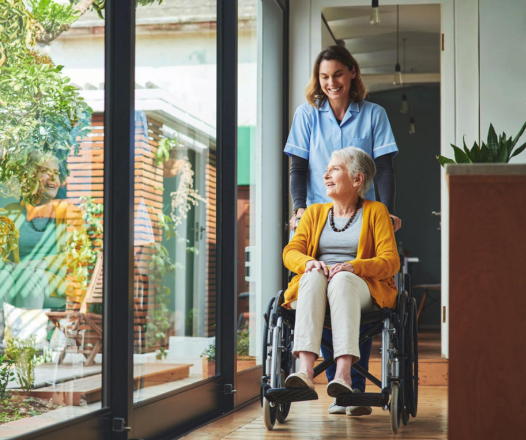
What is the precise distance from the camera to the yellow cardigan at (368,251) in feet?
8.82

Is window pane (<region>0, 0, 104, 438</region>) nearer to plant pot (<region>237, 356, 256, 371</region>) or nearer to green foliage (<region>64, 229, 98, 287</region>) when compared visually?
green foliage (<region>64, 229, 98, 287</region>)

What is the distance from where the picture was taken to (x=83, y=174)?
7.12 ft

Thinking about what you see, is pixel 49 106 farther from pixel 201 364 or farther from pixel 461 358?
pixel 201 364

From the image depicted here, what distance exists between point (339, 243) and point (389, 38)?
4.61 meters

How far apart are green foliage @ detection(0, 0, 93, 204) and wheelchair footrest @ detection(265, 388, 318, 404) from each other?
100cm

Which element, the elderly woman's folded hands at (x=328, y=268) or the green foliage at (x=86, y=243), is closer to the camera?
the green foliage at (x=86, y=243)

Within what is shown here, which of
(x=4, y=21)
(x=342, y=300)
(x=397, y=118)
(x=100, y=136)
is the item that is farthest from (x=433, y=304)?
(x=4, y=21)

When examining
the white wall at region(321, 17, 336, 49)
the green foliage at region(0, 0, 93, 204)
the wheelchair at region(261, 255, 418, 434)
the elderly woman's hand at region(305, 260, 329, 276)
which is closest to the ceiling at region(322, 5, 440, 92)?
the white wall at region(321, 17, 336, 49)

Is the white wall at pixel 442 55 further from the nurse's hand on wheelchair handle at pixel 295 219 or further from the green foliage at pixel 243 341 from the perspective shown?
the nurse's hand on wheelchair handle at pixel 295 219

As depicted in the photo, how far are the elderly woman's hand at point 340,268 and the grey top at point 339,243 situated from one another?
0.58 ft

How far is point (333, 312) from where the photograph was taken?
2576mm

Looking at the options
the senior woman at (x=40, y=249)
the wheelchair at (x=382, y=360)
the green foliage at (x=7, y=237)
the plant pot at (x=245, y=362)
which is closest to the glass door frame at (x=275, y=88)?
the plant pot at (x=245, y=362)

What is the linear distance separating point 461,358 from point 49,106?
1236mm

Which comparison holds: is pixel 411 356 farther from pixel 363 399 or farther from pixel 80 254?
pixel 80 254
